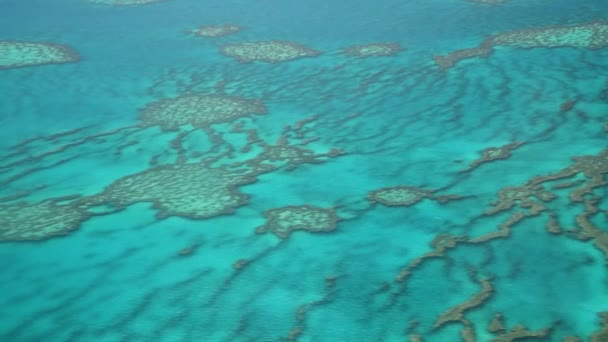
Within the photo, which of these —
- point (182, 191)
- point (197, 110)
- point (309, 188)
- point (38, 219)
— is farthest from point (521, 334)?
point (197, 110)

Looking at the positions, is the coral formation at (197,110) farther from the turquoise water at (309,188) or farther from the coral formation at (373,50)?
the coral formation at (373,50)

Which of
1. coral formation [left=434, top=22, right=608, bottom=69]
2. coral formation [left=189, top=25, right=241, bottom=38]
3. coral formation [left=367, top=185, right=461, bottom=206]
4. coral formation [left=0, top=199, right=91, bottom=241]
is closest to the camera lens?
coral formation [left=0, top=199, right=91, bottom=241]

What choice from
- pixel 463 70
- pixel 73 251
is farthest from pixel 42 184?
pixel 463 70

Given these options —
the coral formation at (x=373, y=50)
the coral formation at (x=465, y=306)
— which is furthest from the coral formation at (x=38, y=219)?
the coral formation at (x=373, y=50)

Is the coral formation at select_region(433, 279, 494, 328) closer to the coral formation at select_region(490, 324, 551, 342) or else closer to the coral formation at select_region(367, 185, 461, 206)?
the coral formation at select_region(490, 324, 551, 342)

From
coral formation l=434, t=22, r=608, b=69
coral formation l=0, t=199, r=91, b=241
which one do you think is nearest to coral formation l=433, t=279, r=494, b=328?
coral formation l=0, t=199, r=91, b=241
